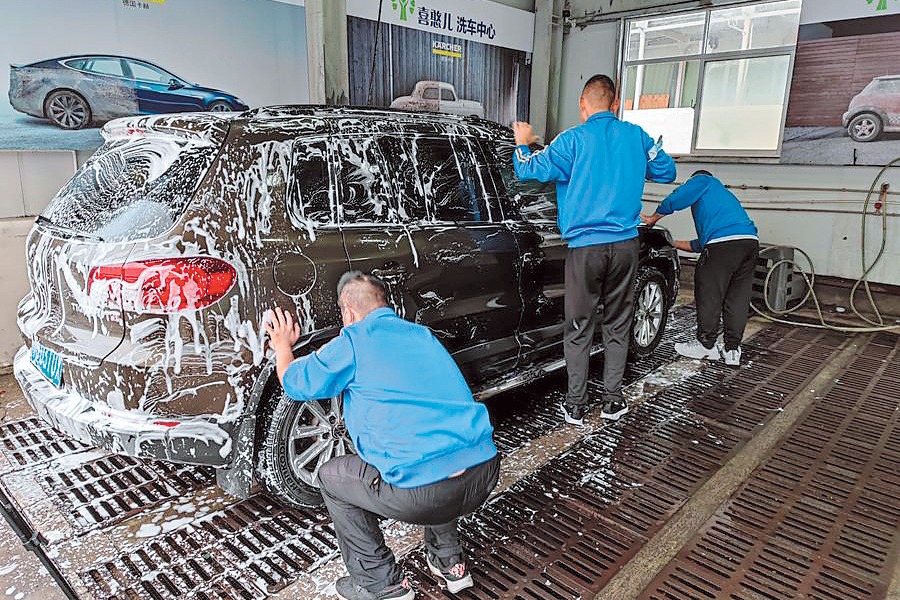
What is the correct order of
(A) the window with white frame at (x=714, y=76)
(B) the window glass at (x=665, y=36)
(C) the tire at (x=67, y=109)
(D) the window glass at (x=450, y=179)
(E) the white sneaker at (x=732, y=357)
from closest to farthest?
(D) the window glass at (x=450, y=179) < (C) the tire at (x=67, y=109) < (E) the white sneaker at (x=732, y=357) < (A) the window with white frame at (x=714, y=76) < (B) the window glass at (x=665, y=36)

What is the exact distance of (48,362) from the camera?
8.21 feet

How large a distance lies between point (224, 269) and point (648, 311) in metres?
3.44

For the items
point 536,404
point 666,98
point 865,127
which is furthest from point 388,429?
point 666,98

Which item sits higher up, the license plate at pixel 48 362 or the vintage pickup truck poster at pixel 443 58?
the vintage pickup truck poster at pixel 443 58

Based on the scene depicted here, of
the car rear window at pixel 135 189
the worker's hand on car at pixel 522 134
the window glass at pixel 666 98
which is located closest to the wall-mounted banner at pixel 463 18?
the window glass at pixel 666 98

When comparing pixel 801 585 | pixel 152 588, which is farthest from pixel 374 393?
pixel 801 585

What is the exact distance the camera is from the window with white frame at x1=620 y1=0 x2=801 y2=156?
695 cm

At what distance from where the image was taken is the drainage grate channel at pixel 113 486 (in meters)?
2.68

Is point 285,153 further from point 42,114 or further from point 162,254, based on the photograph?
point 42,114

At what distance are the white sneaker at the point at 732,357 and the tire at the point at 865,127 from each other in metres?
3.21

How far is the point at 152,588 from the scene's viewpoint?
2240 mm

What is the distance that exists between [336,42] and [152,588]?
5240 millimetres

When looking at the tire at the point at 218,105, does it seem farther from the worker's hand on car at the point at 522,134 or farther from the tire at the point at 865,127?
the tire at the point at 865,127

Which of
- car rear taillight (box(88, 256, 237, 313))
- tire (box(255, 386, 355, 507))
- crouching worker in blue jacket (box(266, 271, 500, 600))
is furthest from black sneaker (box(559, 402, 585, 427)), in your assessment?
car rear taillight (box(88, 256, 237, 313))
